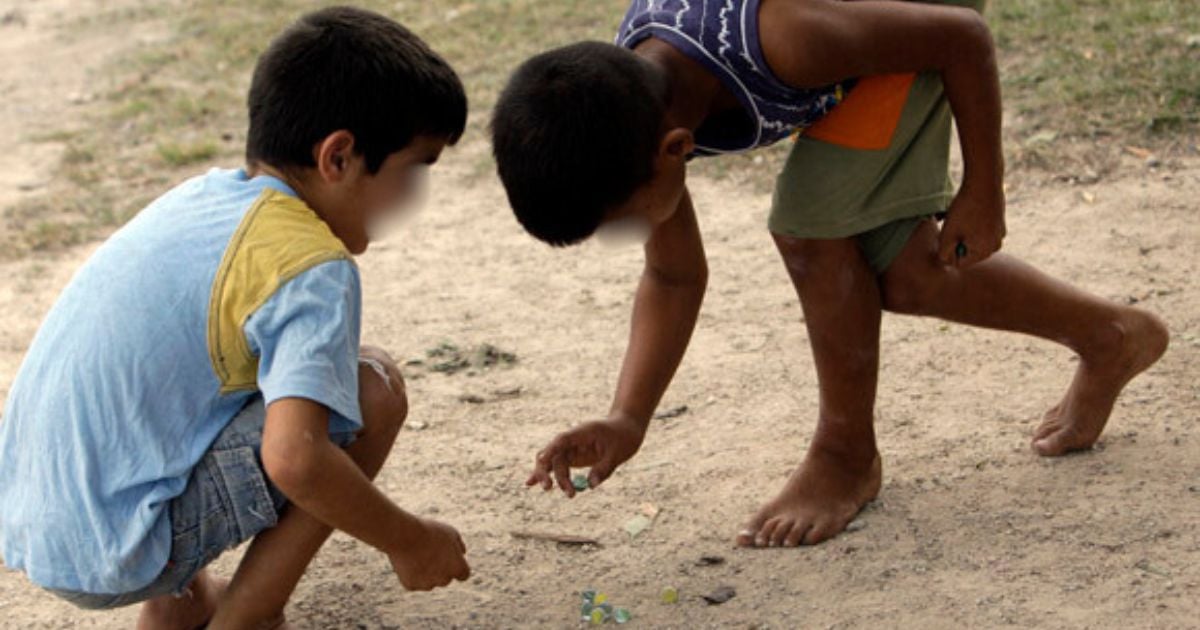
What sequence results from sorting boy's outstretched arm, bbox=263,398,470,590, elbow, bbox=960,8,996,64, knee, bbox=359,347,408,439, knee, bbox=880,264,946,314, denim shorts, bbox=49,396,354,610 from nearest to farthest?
1. boy's outstretched arm, bbox=263,398,470,590
2. denim shorts, bbox=49,396,354,610
3. knee, bbox=359,347,408,439
4. elbow, bbox=960,8,996,64
5. knee, bbox=880,264,946,314

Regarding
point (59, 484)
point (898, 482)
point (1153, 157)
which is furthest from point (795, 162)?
point (1153, 157)

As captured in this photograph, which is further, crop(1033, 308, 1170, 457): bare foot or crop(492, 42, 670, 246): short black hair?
crop(1033, 308, 1170, 457): bare foot

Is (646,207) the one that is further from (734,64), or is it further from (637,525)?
(637,525)

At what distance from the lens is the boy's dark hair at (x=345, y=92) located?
7.70ft

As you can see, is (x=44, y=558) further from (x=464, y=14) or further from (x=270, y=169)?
(x=464, y=14)

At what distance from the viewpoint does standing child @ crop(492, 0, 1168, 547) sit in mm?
2408

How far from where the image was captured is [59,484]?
2.31m

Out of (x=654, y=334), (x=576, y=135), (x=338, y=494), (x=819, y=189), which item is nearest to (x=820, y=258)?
(x=819, y=189)

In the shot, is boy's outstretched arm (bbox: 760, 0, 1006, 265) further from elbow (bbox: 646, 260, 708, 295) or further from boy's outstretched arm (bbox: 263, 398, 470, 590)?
boy's outstretched arm (bbox: 263, 398, 470, 590)

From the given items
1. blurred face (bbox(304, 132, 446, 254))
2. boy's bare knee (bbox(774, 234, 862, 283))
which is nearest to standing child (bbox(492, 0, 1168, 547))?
boy's bare knee (bbox(774, 234, 862, 283))

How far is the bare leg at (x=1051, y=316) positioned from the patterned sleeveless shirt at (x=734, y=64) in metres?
0.34

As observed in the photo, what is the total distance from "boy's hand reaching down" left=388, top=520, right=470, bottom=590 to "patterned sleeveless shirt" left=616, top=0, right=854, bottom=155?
80cm

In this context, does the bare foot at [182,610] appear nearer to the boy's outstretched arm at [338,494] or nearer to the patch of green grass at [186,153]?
the boy's outstretched arm at [338,494]

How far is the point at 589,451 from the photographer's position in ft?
9.22
